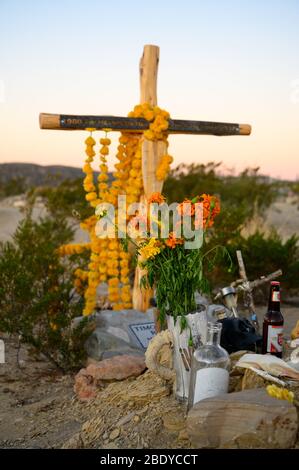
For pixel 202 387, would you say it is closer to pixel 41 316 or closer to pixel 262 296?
pixel 41 316

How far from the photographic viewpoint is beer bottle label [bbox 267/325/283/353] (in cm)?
383

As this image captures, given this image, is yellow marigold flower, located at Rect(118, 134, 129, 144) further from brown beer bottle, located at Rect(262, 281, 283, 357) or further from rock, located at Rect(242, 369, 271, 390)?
rock, located at Rect(242, 369, 271, 390)

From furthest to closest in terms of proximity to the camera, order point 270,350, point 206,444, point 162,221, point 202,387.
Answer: point 270,350 < point 162,221 < point 202,387 < point 206,444

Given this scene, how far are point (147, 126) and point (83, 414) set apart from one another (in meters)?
3.13

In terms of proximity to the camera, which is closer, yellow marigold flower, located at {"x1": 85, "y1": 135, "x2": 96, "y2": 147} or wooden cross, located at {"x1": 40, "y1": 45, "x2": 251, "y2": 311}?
wooden cross, located at {"x1": 40, "y1": 45, "x2": 251, "y2": 311}

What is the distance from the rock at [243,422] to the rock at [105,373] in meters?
1.37

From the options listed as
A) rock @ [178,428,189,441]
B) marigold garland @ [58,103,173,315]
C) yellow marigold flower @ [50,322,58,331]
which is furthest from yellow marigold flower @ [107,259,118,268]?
rock @ [178,428,189,441]

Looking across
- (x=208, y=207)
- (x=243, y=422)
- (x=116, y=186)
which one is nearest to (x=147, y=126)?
(x=116, y=186)

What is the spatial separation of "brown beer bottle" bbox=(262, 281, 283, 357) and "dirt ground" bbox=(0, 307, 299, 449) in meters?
0.83

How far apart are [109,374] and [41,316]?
1.37m

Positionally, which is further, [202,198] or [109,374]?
[109,374]

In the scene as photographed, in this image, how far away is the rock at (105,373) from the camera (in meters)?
4.11
